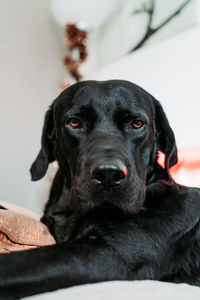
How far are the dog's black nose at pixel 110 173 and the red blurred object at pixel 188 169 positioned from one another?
1319mm

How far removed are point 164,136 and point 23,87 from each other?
2.40 m

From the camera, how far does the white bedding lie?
0.72 meters

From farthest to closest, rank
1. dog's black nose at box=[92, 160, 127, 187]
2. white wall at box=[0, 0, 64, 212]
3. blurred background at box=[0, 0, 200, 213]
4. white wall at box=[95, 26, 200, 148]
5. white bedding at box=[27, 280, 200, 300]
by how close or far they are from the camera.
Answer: white wall at box=[0, 0, 64, 212], blurred background at box=[0, 0, 200, 213], white wall at box=[95, 26, 200, 148], dog's black nose at box=[92, 160, 127, 187], white bedding at box=[27, 280, 200, 300]

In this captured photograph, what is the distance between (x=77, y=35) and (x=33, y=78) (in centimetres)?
73

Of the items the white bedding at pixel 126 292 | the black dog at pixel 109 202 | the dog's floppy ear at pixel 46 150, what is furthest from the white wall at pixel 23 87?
the white bedding at pixel 126 292

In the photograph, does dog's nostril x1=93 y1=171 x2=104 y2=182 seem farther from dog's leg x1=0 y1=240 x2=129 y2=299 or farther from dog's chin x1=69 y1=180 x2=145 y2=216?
dog's leg x1=0 y1=240 x2=129 y2=299

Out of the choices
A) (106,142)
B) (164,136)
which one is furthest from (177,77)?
(106,142)

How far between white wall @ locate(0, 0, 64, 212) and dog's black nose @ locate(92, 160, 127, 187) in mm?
2247

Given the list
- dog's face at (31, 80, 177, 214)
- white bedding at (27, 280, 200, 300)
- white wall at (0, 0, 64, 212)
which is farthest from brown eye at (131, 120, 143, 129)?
white wall at (0, 0, 64, 212)

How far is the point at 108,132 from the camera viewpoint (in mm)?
1299

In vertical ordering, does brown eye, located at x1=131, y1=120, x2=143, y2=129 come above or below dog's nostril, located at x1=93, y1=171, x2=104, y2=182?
above

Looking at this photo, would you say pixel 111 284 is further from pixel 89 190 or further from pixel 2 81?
pixel 2 81

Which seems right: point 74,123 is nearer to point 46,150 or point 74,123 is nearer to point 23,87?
point 46,150

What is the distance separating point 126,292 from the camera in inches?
29.4
